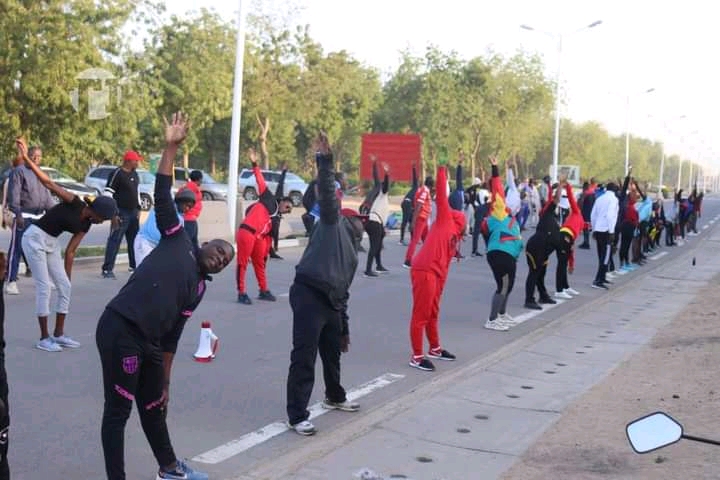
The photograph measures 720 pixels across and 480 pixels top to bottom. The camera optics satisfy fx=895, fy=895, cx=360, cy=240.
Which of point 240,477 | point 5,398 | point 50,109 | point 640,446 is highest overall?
point 50,109

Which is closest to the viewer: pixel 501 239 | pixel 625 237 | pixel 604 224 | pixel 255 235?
pixel 501 239

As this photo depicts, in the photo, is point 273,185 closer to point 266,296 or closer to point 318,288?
point 266,296

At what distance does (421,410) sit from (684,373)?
3185mm

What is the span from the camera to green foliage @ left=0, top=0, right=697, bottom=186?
30406mm

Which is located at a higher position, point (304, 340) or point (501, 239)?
point (501, 239)

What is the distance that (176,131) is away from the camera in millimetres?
5340

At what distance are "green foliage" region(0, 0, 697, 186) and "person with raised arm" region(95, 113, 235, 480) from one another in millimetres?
4105

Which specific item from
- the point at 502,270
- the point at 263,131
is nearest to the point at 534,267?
the point at 502,270

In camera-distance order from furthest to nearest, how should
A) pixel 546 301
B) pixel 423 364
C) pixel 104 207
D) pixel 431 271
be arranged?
pixel 546 301
pixel 423 364
pixel 431 271
pixel 104 207

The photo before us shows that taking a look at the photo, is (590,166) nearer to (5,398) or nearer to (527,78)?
(527,78)

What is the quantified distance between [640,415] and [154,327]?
14.2 ft

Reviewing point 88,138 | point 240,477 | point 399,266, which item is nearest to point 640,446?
point 240,477

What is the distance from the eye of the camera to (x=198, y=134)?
54.6 meters

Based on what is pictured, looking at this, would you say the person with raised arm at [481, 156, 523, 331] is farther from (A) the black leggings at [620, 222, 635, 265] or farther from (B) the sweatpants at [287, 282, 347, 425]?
(A) the black leggings at [620, 222, 635, 265]
